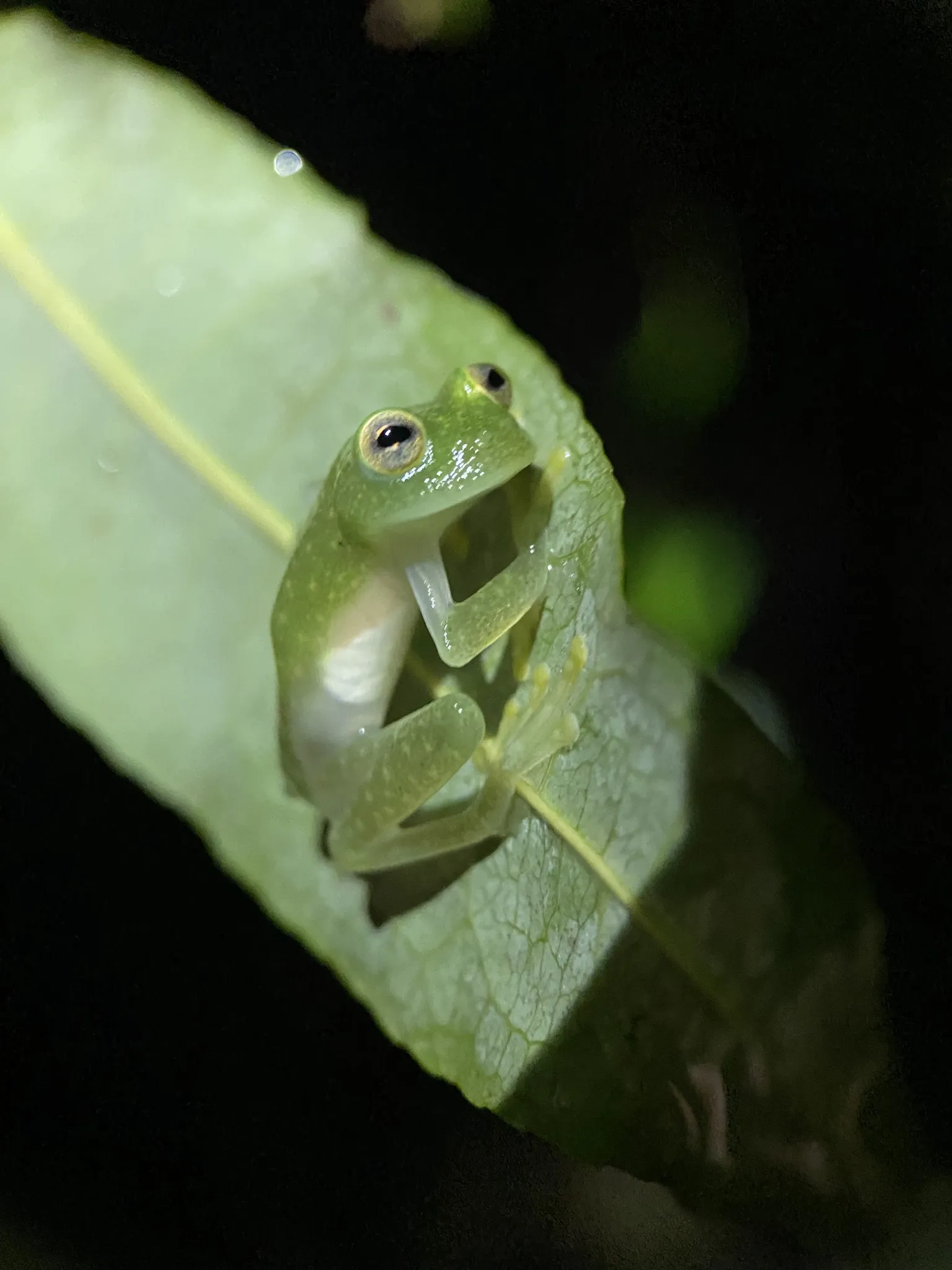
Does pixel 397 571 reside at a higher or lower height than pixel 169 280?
lower

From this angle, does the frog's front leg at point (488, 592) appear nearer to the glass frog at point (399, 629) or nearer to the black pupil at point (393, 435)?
the glass frog at point (399, 629)

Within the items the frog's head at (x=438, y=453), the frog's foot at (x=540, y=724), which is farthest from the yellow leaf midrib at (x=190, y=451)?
the frog's head at (x=438, y=453)

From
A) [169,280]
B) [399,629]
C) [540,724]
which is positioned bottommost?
[540,724]

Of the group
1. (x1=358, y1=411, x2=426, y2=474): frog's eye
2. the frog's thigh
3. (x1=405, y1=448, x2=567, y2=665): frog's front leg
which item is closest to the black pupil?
(x1=358, y1=411, x2=426, y2=474): frog's eye

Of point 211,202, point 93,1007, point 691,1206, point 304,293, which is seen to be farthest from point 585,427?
point 93,1007

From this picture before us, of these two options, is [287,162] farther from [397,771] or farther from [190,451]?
[397,771]

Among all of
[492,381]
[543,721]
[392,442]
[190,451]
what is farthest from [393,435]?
[543,721]

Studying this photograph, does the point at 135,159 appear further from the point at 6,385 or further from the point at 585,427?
the point at 585,427
